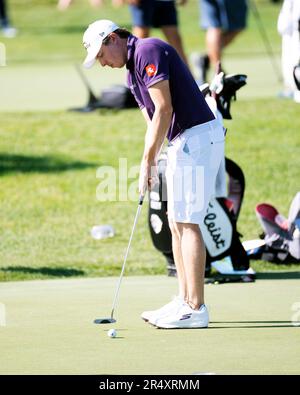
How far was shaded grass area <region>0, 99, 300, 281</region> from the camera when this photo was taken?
10.3 meters

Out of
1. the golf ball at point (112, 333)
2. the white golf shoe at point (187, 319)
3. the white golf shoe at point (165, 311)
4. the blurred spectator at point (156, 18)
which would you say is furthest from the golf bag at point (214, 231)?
the blurred spectator at point (156, 18)

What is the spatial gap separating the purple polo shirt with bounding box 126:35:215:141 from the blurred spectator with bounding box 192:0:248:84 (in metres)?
7.38

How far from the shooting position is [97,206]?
477 inches

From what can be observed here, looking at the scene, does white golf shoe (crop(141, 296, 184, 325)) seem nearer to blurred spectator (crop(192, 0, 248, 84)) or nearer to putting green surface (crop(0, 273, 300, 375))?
putting green surface (crop(0, 273, 300, 375))

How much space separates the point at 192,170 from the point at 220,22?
26.1ft

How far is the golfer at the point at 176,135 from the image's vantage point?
23.4 ft

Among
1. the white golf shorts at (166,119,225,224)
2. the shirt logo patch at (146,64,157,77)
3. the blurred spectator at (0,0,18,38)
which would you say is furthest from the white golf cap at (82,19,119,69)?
the blurred spectator at (0,0,18,38)

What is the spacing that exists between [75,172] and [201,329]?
19.7ft

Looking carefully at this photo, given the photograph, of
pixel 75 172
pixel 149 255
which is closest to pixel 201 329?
pixel 149 255

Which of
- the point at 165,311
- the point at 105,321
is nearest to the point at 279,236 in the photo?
the point at 165,311

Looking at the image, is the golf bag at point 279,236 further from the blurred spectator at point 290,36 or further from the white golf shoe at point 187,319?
the white golf shoe at point 187,319

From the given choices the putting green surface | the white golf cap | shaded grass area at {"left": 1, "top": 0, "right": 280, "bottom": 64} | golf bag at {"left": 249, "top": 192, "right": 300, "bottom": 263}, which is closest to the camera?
the putting green surface
